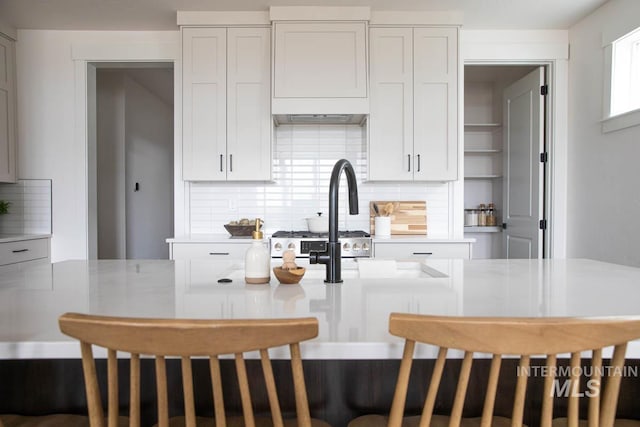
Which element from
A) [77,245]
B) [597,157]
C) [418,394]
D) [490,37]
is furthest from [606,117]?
[77,245]

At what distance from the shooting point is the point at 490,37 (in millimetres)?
3762

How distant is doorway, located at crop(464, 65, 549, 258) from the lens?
12.8 ft

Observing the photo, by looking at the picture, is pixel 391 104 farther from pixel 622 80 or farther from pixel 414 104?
pixel 622 80

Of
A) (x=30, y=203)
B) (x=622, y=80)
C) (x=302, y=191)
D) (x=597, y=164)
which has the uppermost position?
(x=622, y=80)

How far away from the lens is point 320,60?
11.2 feet

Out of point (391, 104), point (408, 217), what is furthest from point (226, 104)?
point (408, 217)

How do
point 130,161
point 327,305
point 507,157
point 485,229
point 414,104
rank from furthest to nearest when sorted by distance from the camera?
Result: point 130,161 < point 485,229 < point 507,157 < point 414,104 < point 327,305

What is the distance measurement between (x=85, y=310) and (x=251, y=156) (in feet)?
8.56

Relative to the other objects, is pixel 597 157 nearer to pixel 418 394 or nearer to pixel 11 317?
pixel 418 394

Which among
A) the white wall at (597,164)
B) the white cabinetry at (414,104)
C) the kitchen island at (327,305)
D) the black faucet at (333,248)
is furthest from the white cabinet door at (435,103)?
the black faucet at (333,248)

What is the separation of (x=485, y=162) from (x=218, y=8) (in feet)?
11.0

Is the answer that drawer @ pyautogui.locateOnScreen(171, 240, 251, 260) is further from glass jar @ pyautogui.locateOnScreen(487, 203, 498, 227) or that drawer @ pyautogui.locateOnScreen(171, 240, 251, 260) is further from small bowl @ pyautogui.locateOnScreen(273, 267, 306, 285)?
glass jar @ pyautogui.locateOnScreen(487, 203, 498, 227)

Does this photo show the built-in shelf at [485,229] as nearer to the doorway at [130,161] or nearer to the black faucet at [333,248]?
the doorway at [130,161]

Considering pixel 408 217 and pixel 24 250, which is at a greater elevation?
pixel 408 217
